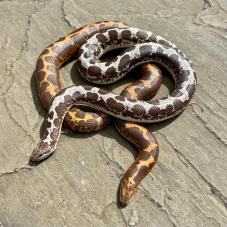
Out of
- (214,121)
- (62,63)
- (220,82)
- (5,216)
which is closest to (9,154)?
(5,216)

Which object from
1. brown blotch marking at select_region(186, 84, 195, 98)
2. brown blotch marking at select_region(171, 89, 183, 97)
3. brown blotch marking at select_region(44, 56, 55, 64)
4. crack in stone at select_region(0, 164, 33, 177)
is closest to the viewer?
crack in stone at select_region(0, 164, 33, 177)

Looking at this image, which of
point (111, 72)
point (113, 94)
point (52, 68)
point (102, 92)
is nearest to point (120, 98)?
point (113, 94)

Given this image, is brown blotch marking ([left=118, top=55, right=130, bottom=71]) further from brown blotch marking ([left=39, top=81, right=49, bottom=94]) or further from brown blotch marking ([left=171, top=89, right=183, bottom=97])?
brown blotch marking ([left=39, top=81, right=49, bottom=94])

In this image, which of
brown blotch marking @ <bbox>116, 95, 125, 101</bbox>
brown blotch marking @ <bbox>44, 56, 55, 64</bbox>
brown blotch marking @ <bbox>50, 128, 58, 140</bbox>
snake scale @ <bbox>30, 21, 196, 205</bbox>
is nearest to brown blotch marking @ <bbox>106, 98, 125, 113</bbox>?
snake scale @ <bbox>30, 21, 196, 205</bbox>

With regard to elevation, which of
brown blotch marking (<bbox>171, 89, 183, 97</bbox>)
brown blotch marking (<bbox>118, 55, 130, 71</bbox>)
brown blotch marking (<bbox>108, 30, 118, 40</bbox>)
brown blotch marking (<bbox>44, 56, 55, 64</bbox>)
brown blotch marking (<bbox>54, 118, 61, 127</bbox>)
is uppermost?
brown blotch marking (<bbox>108, 30, 118, 40</bbox>)

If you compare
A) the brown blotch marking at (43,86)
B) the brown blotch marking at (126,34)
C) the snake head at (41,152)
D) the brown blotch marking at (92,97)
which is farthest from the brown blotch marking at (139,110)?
the brown blotch marking at (126,34)

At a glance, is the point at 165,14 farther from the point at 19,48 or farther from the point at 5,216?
the point at 5,216
